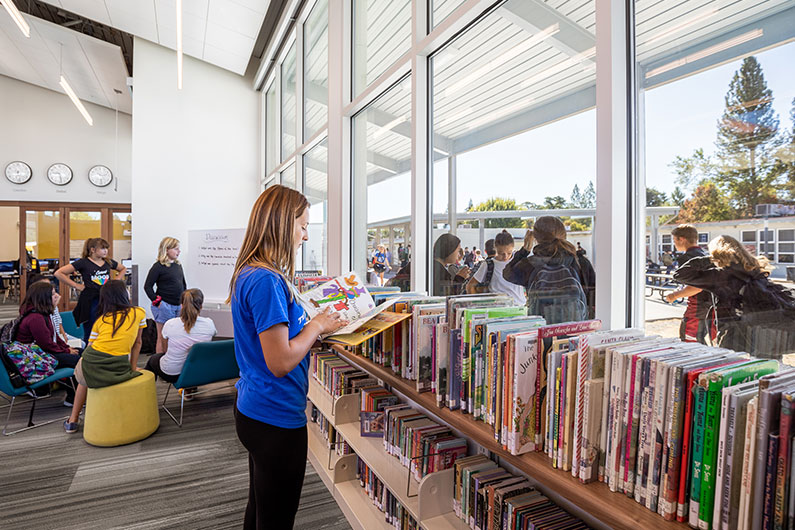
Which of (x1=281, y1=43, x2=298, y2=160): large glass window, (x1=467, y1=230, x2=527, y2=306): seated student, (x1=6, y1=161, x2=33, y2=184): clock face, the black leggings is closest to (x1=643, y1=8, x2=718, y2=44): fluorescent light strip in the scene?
(x1=467, y1=230, x2=527, y2=306): seated student

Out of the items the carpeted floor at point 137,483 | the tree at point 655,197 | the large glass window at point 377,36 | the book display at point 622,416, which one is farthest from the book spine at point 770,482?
the large glass window at point 377,36

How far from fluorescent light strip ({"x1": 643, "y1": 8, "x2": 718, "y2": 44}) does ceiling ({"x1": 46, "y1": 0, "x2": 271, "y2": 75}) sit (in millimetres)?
5070

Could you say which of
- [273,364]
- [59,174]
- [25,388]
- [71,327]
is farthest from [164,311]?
[59,174]

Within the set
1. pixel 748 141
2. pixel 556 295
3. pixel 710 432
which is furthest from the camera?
pixel 556 295

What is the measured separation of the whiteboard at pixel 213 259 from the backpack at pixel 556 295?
193 inches

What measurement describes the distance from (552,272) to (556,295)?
0.30ft

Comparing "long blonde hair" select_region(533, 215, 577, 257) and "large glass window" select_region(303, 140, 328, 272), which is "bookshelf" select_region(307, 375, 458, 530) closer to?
"long blonde hair" select_region(533, 215, 577, 257)

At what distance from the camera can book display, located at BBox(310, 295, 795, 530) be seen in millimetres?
747

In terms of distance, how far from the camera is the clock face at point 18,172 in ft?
30.9

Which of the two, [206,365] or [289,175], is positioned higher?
[289,175]

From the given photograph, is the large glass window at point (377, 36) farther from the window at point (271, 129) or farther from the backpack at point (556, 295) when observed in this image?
the window at point (271, 129)

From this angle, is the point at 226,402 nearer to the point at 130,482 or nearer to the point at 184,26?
the point at 130,482

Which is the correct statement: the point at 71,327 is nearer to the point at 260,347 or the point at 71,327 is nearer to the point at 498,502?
the point at 260,347

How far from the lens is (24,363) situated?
3.63m
